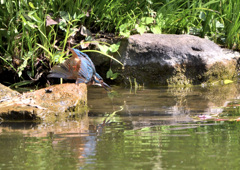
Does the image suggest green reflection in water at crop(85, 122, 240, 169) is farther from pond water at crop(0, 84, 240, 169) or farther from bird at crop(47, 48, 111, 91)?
bird at crop(47, 48, 111, 91)

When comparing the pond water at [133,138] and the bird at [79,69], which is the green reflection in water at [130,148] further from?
the bird at [79,69]

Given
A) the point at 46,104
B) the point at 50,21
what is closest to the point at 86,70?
the point at 50,21

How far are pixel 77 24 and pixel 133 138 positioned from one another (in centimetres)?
298

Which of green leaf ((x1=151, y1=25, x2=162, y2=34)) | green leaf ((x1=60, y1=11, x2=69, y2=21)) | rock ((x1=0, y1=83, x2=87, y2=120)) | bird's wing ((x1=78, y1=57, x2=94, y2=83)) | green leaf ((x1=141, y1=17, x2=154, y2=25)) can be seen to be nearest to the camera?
rock ((x1=0, y1=83, x2=87, y2=120))

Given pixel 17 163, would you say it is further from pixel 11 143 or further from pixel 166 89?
pixel 166 89

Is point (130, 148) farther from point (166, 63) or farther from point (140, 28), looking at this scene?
point (140, 28)

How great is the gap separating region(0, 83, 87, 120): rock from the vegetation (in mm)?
1073

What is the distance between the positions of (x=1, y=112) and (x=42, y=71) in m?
1.73

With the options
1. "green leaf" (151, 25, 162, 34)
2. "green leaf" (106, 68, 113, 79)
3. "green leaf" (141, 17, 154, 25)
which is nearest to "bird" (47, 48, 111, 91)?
"green leaf" (106, 68, 113, 79)

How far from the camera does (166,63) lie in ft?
15.7

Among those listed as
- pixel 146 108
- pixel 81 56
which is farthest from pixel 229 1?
pixel 146 108

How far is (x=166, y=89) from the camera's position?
177 inches

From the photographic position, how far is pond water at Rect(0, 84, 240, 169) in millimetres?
1826

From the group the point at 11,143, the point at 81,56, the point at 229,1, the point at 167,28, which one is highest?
the point at 229,1
